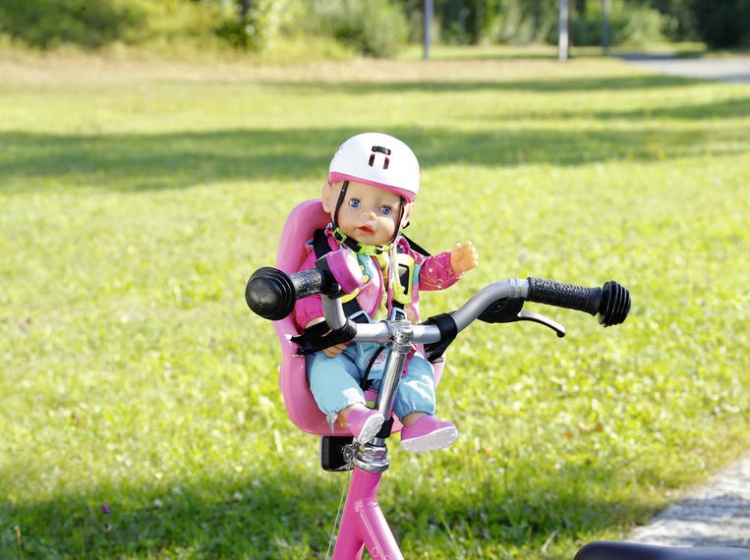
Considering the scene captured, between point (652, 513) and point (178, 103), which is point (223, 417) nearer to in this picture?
point (652, 513)

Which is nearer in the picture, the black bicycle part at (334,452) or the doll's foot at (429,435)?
the doll's foot at (429,435)

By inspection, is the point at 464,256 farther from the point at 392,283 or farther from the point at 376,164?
the point at 376,164

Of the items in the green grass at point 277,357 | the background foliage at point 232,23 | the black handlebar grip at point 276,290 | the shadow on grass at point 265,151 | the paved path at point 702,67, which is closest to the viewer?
the black handlebar grip at point 276,290

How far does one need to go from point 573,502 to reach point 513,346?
176 centimetres

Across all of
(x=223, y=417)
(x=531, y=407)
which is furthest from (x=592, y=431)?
(x=223, y=417)

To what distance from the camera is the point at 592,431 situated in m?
4.52

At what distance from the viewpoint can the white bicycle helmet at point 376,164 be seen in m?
2.13

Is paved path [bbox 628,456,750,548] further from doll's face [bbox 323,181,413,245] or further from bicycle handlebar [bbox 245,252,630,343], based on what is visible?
doll's face [bbox 323,181,413,245]

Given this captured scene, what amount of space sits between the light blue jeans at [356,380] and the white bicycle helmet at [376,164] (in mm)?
365

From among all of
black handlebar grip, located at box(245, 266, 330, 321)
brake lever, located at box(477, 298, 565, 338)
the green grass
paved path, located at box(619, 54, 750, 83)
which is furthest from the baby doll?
paved path, located at box(619, 54, 750, 83)

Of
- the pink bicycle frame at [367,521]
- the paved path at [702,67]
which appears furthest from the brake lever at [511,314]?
the paved path at [702,67]

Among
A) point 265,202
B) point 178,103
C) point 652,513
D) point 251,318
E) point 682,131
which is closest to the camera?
point 652,513

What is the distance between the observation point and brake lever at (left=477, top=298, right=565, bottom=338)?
7.25ft

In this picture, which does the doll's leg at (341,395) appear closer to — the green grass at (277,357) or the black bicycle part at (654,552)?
the black bicycle part at (654,552)
